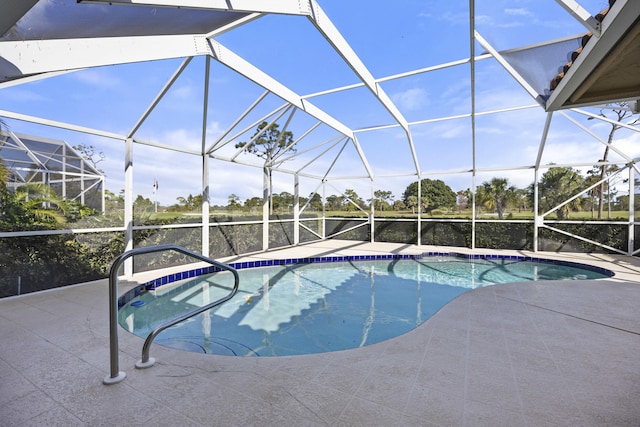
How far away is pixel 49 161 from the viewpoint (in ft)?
17.4

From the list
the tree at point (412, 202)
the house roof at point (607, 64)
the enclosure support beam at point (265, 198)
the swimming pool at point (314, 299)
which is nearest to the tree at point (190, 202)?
the swimming pool at point (314, 299)

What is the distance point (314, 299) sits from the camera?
19.9 feet

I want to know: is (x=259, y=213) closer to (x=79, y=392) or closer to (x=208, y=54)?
(x=208, y=54)

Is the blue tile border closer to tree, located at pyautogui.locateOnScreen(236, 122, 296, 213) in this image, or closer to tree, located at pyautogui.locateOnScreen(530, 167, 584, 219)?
tree, located at pyautogui.locateOnScreen(530, 167, 584, 219)

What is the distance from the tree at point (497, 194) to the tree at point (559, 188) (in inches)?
42.1

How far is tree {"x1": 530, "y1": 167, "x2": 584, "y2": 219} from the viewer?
9.95 meters

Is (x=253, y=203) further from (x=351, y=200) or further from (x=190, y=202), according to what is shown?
(x=351, y=200)

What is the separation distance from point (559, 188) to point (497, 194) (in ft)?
6.52

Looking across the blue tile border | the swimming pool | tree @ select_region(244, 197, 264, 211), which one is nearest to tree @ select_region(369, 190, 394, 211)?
the blue tile border

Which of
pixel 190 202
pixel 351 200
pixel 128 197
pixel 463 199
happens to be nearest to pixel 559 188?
pixel 463 199

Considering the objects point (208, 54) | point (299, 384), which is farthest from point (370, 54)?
point (299, 384)

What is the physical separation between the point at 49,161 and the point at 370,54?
264 inches

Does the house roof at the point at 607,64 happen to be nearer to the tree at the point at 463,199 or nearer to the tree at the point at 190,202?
the tree at the point at 190,202

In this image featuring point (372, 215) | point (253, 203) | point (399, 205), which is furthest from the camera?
point (372, 215)
